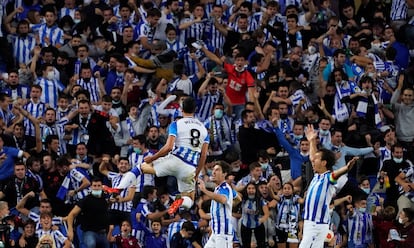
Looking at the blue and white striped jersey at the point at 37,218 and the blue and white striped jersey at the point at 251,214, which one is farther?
the blue and white striped jersey at the point at 251,214

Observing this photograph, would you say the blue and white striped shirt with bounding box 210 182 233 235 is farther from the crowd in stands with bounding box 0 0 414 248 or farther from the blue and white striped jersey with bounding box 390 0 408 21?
the blue and white striped jersey with bounding box 390 0 408 21

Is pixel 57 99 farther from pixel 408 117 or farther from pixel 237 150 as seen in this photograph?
pixel 408 117

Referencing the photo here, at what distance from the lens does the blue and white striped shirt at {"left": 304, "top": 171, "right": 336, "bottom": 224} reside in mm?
24156

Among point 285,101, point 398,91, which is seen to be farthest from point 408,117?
point 285,101

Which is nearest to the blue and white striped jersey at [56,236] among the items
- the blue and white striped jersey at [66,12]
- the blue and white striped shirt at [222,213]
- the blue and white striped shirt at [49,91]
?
the blue and white striped shirt at [222,213]

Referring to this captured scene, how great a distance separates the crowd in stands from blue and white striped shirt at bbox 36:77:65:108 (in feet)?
0.09

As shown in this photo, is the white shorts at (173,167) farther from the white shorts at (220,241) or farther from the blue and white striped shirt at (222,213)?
the white shorts at (220,241)

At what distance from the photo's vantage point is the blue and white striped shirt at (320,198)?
24156mm

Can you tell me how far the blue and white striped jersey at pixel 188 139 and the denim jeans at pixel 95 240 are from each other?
3.26m

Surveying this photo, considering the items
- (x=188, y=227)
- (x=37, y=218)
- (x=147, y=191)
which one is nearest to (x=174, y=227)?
(x=188, y=227)

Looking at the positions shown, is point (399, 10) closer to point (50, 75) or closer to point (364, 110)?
point (364, 110)

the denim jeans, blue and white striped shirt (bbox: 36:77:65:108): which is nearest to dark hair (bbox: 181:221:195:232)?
the denim jeans

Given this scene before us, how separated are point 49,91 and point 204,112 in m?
3.33

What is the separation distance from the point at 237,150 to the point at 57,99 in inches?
157
